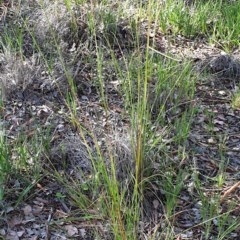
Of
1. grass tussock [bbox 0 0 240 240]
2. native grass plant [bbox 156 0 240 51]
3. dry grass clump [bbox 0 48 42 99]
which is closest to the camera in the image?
grass tussock [bbox 0 0 240 240]

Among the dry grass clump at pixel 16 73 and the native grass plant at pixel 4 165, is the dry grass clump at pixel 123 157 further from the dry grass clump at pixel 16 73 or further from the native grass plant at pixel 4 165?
the dry grass clump at pixel 16 73

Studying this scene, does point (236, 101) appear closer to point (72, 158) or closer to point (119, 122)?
point (119, 122)

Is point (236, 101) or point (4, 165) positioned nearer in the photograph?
point (4, 165)

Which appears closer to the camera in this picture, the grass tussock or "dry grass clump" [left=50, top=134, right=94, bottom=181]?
the grass tussock

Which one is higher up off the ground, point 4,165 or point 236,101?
point 4,165

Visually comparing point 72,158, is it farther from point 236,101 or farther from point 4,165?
point 236,101

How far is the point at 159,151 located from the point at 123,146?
0.72ft

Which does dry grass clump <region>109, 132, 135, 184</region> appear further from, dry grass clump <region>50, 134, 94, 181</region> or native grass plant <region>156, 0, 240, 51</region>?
native grass plant <region>156, 0, 240, 51</region>

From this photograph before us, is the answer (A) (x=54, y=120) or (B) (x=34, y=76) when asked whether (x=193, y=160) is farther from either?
(B) (x=34, y=76)

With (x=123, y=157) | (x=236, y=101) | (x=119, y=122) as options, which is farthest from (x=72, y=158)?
(x=236, y=101)

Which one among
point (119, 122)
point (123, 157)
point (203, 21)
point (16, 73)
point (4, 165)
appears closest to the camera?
point (4, 165)

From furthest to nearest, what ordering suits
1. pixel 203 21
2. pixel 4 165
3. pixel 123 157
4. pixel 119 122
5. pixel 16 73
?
1. pixel 203 21
2. pixel 16 73
3. pixel 119 122
4. pixel 123 157
5. pixel 4 165

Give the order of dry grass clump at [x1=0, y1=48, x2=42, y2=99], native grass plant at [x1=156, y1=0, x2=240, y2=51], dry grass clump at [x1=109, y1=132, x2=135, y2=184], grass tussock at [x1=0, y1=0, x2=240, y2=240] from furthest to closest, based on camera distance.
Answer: native grass plant at [x1=156, y1=0, x2=240, y2=51] < dry grass clump at [x1=0, y1=48, x2=42, y2=99] < dry grass clump at [x1=109, y1=132, x2=135, y2=184] < grass tussock at [x1=0, y1=0, x2=240, y2=240]

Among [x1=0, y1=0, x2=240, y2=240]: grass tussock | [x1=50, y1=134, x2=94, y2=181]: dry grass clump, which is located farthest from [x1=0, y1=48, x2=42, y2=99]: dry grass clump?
[x1=50, y1=134, x2=94, y2=181]: dry grass clump
